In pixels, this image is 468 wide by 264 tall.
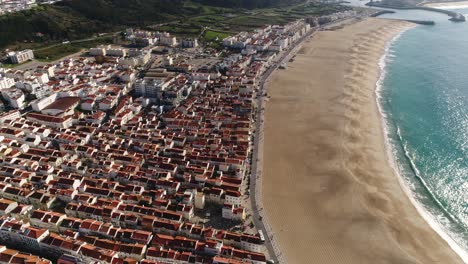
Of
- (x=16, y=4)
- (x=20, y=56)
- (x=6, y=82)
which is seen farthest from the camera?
(x=16, y=4)

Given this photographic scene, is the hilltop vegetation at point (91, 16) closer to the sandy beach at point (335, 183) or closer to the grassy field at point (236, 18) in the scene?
the grassy field at point (236, 18)

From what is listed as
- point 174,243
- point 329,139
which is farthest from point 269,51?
point 174,243

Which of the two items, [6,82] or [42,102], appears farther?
[6,82]

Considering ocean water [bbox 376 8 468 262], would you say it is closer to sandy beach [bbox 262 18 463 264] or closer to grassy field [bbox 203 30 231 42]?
sandy beach [bbox 262 18 463 264]

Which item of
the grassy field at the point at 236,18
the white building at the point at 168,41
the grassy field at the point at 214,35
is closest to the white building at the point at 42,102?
the white building at the point at 168,41

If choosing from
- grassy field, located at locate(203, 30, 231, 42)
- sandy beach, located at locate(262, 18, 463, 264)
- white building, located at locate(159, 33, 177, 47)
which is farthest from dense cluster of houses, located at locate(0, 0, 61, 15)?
sandy beach, located at locate(262, 18, 463, 264)

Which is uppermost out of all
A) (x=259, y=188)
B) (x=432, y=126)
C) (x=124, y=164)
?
(x=432, y=126)

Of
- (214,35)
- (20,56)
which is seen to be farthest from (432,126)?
(20,56)

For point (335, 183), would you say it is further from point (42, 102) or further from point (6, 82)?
point (6, 82)
